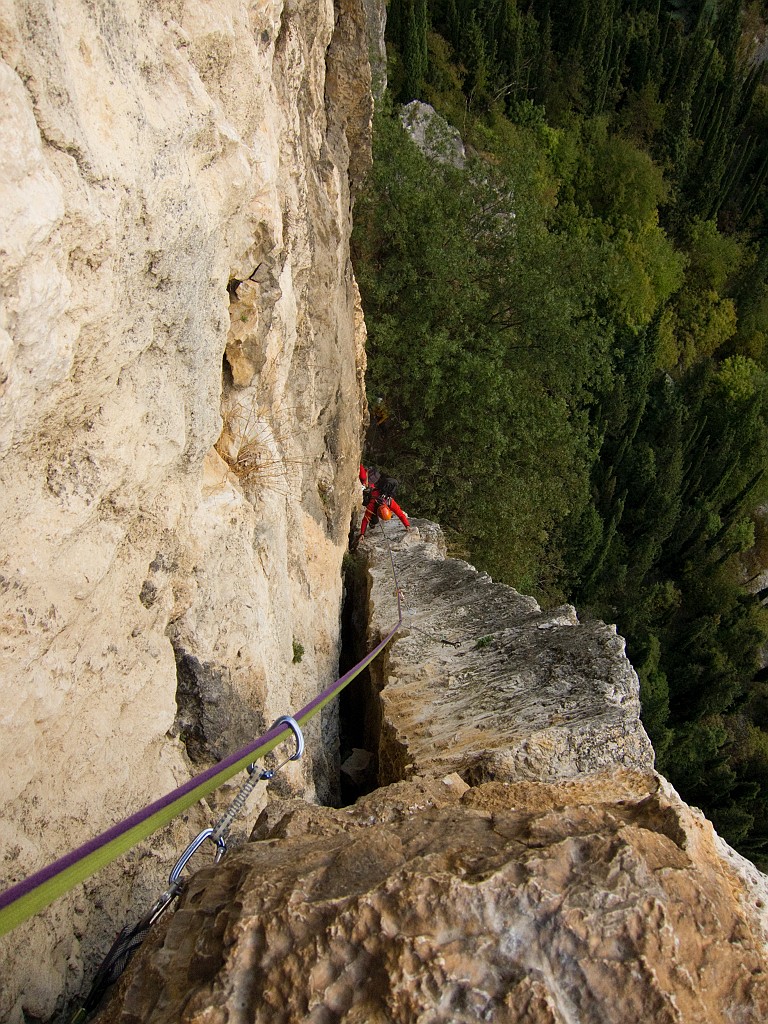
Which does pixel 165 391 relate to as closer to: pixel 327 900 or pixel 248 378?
pixel 248 378

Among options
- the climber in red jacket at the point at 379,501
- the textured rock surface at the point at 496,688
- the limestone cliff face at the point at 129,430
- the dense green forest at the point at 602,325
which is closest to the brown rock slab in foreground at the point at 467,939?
the limestone cliff face at the point at 129,430

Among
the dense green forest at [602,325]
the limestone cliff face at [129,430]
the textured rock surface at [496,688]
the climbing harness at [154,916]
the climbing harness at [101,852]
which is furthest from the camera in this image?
the dense green forest at [602,325]

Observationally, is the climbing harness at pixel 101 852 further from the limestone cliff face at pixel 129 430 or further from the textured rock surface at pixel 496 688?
the textured rock surface at pixel 496 688

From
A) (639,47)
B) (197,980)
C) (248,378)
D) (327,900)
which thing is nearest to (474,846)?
(327,900)

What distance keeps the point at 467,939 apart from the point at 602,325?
58.3 feet

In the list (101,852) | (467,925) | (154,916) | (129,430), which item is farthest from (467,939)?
(129,430)

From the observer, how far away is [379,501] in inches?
335

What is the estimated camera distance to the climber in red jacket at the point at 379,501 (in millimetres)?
8402

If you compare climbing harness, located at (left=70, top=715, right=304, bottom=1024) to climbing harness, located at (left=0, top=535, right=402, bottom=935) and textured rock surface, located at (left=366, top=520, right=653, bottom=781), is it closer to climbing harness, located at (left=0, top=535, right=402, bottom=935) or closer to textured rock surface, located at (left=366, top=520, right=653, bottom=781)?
climbing harness, located at (left=0, top=535, right=402, bottom=935)

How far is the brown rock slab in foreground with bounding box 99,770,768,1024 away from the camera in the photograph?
1.57m

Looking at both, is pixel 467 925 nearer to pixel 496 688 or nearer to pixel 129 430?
pixel 129 430

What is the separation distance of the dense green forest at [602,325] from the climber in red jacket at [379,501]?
3653 mm

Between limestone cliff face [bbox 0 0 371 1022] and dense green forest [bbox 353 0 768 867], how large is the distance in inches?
326

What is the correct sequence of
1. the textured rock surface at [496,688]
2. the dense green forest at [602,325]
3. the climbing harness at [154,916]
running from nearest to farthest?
the climbing harness at [154,916] → the textured rock surface at [496,688] → the dense green forest at [602,325]
